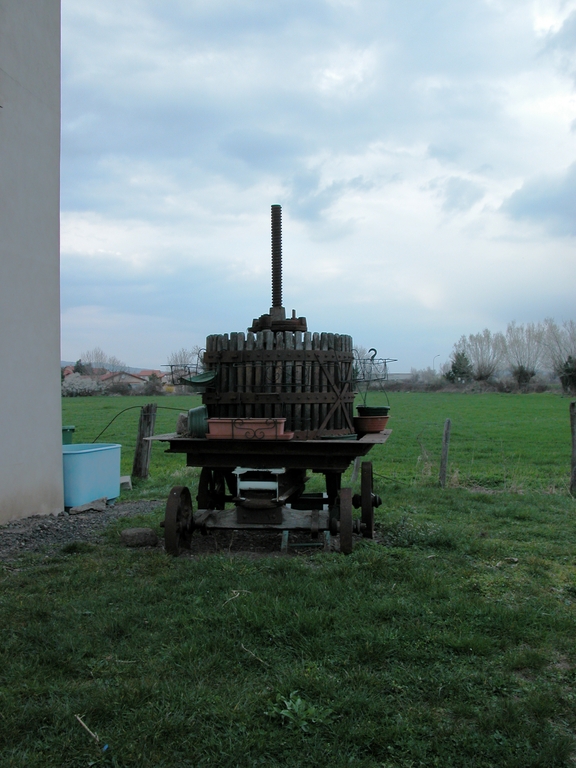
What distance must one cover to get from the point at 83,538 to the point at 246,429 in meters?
2.59

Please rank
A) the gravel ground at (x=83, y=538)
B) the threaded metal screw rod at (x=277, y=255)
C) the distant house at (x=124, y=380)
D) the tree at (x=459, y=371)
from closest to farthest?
1. the gravel ground at (x=83, y=538)
2. the threaded metal screw rod at (x=277, y=255)
3. the distant house at (x=124, y=380)
4. the tree at (x=459, y=371)

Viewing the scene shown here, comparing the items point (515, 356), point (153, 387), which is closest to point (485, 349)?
point (515, 356)

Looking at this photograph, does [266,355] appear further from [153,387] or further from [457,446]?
[153,387]

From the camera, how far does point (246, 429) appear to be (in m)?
6.18

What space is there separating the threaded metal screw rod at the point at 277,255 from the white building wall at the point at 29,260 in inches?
129

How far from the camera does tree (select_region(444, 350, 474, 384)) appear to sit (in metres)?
57.3

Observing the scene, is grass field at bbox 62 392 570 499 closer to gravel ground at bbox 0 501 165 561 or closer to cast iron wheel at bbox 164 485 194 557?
gravel ground at bbox 0 501 165 561

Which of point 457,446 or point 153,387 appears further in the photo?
point 153,387

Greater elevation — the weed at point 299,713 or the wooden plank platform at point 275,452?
the wooden plank platform at point 275,452

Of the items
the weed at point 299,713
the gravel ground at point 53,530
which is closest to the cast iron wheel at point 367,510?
the gravel ground at point 53,530

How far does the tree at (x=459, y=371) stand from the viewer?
5728 cm

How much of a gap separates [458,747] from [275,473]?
165 inches

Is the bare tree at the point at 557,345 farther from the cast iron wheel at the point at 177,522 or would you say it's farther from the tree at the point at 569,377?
the cast iron wheel at the point at 177,522

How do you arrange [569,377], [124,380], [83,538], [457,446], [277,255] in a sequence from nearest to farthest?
[277,255] < [83,538] < [457,446] < [124,380] < [569,377]
